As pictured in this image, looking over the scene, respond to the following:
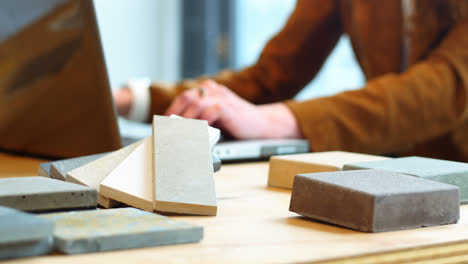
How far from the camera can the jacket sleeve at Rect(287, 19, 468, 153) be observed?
2.96 ft

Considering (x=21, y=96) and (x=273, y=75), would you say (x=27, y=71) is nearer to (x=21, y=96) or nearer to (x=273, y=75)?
(x=21, y=96)

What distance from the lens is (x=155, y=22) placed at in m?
3.85

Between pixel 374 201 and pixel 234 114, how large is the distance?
518 millimetres

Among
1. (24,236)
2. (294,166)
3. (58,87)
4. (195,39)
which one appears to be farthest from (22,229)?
(195,39)

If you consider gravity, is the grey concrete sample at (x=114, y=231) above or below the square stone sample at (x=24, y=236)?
below

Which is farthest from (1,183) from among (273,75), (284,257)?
(273,75)

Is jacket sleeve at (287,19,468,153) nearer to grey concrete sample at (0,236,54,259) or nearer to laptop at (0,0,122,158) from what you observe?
laptop at (0,0,122,158)

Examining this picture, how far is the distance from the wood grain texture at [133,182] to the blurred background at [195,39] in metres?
2.38

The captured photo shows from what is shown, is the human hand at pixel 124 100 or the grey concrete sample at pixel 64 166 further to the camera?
the human hand at pixel 124 100

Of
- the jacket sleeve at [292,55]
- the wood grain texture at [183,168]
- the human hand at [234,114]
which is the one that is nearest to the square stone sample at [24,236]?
the wood grain texture at [183,168]

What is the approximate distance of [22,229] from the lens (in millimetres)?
274

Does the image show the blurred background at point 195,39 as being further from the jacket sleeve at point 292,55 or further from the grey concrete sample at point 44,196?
the grey concrete sample at point 44,196

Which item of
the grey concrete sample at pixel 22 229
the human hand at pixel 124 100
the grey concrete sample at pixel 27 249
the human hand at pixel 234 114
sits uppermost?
the grey concrete sample at pixel 22 229

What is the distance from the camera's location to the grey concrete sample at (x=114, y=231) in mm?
289
